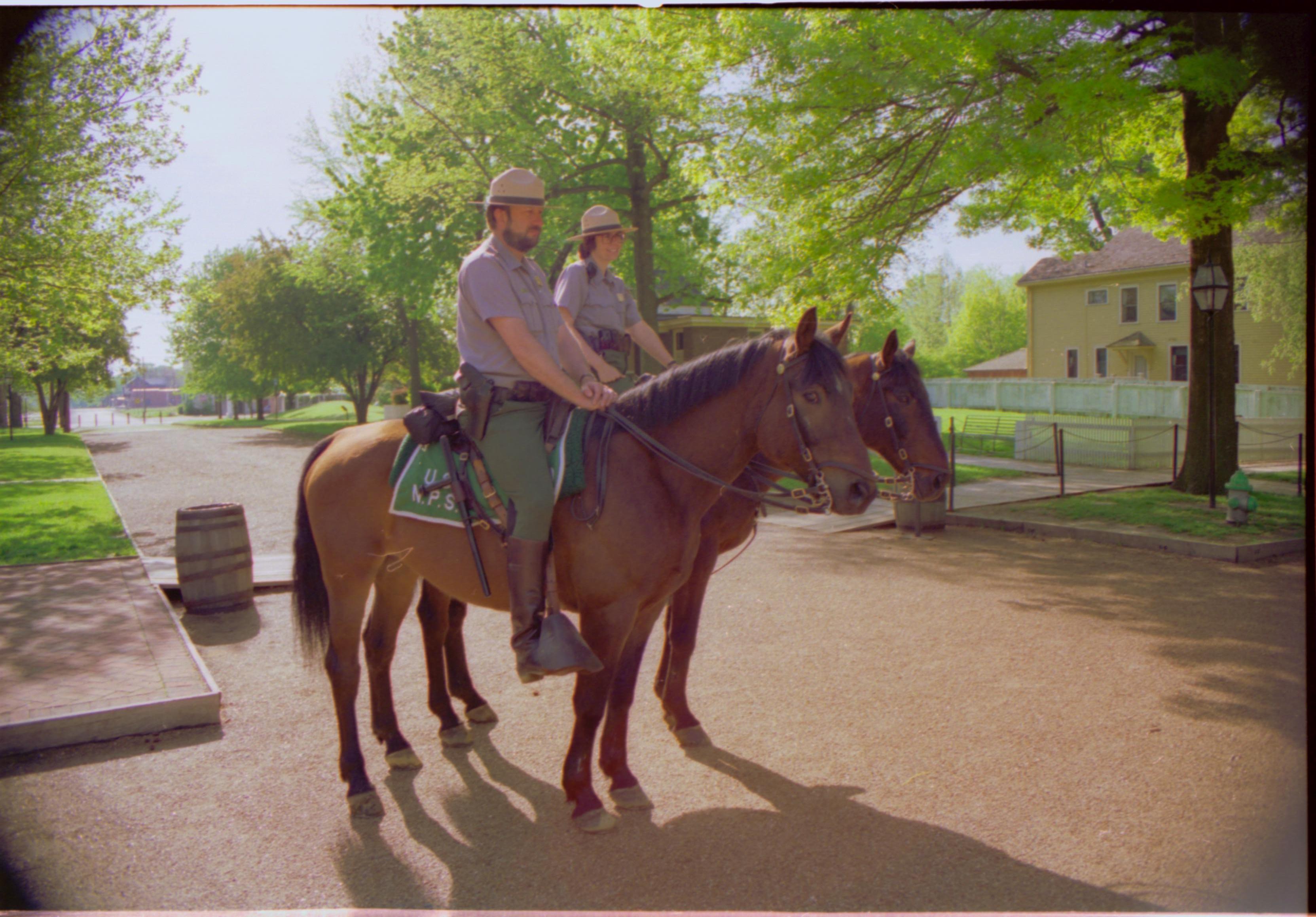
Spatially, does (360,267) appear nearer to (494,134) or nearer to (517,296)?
(494,134)

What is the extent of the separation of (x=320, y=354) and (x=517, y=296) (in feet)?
103

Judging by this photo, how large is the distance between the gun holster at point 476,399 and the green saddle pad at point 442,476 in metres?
0.18

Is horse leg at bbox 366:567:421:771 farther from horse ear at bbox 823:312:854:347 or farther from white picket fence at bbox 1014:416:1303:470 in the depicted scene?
white picket fence at bbox 1014:416:1303:470

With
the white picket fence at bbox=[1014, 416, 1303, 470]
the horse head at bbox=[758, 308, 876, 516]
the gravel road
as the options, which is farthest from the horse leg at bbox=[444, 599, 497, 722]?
the white picket fence at bbox=[1014, 416, 1303, 470]

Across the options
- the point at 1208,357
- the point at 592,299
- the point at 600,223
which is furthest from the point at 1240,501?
the point at 600,223

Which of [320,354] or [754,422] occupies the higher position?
[320,354]

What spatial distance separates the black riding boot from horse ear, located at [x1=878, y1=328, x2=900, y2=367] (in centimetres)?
303

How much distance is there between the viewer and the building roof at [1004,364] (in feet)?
188

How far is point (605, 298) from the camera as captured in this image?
16.6ft

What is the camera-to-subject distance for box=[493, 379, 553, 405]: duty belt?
3.74 metres

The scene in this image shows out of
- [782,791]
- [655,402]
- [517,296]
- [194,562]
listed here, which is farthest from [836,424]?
[194,562]

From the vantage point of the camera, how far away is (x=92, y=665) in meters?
5.69

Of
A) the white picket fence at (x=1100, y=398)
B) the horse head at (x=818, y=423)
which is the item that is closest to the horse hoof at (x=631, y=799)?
the horse head at (x=818, y=423)

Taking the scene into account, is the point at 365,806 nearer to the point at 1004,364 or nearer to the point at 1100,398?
the point at 1100,398
